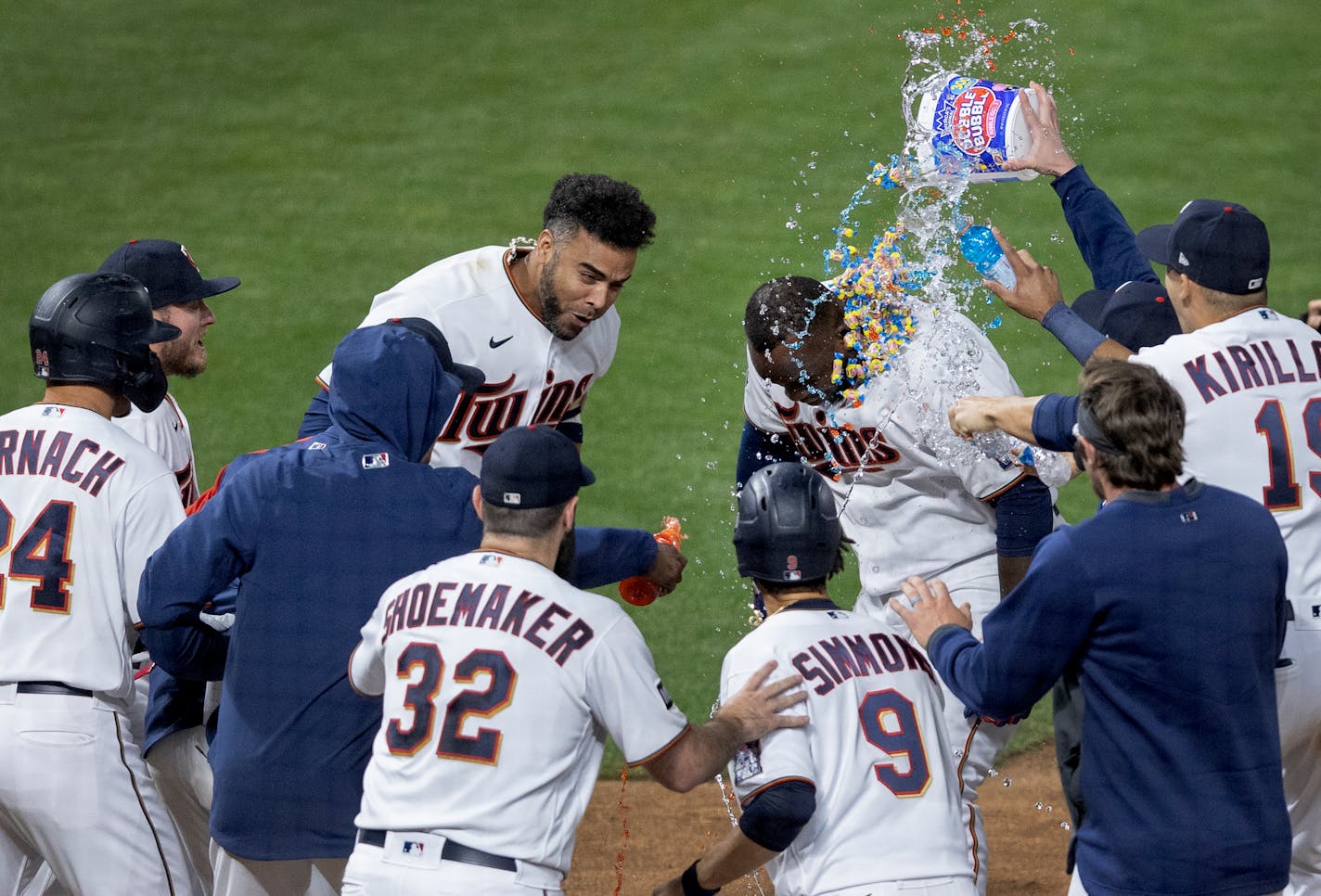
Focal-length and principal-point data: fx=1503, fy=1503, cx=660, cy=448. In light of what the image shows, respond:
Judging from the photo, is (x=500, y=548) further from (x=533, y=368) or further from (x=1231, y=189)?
(x=1231, y=189)

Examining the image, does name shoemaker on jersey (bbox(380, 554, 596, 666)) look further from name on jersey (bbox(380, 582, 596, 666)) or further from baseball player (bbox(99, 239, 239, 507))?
baseball player (bbox(99, 239, 239, 507))

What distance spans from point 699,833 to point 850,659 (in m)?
2.66

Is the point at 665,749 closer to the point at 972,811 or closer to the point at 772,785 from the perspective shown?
the point at 772,785

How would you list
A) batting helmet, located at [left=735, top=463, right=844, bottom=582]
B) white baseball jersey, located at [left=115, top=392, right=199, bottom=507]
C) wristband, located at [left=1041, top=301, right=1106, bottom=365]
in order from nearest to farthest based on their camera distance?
batting helmet, located at [left=735, top=463, right=844, bottom=582], wristband, located at [left=1041, top=301, right=1106, bottom=365], white baseball jersey, located at [left=115, top=392, right=199, bottom=507]

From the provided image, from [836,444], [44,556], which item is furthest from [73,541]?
[836,444]

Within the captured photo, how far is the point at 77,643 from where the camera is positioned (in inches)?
143

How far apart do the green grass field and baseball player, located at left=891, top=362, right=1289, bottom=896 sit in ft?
15.9

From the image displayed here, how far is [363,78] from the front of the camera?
39.5ft

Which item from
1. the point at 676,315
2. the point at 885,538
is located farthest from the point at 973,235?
the point at 676,315

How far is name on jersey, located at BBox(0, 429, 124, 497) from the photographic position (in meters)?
3.67

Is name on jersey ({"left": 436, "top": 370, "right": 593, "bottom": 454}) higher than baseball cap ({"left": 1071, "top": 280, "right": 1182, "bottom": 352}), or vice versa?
baseball cap ({"left": 1071, "top": 280, "right": 1182, "bottom": 352})

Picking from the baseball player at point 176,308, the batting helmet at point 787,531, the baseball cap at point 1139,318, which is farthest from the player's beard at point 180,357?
the baseball cap at point 1139,318

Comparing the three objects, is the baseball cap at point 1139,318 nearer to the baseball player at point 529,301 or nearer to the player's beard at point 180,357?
the baseball player at point 529,301

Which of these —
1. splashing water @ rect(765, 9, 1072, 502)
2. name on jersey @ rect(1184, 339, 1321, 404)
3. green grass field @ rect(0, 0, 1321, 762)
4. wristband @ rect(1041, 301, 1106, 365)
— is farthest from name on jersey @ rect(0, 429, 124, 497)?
green grass field @ rect(0, 0, 1321, 762)
